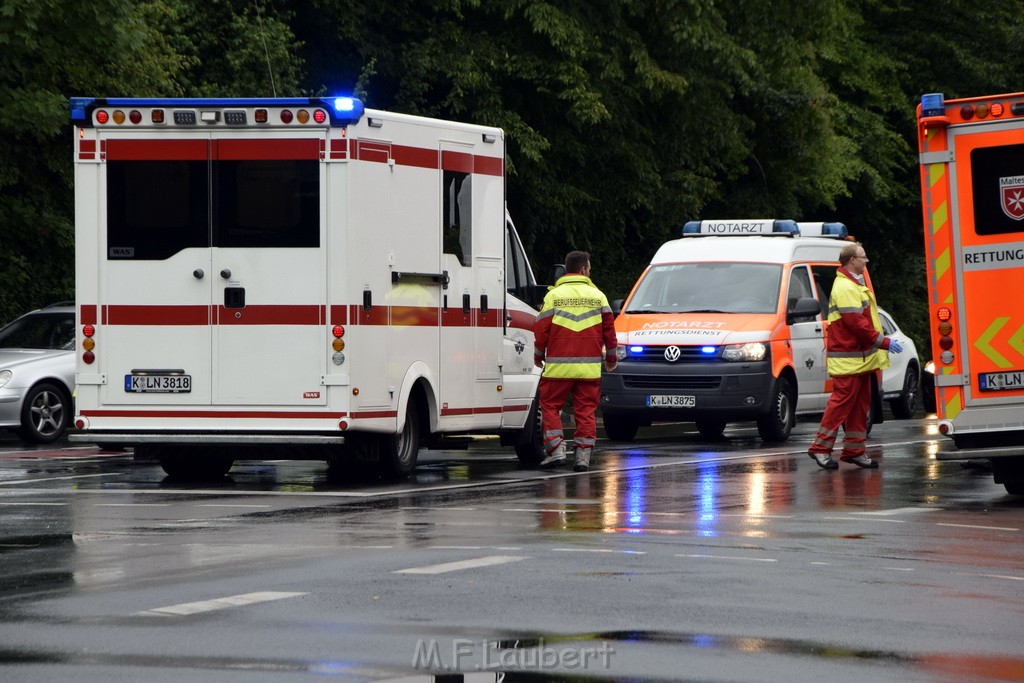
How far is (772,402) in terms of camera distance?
20.3 metres

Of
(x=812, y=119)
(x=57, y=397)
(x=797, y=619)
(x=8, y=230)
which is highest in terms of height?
(x=812, y=119)

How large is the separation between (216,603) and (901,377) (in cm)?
1866

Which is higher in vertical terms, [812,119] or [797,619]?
[812,119]

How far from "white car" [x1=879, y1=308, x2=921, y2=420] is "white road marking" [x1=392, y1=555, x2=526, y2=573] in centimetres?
1597

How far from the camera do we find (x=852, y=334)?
54.4ft

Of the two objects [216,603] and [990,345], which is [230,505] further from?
[990,345]

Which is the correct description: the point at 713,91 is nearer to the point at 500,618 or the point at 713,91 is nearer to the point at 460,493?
the point at 460,493

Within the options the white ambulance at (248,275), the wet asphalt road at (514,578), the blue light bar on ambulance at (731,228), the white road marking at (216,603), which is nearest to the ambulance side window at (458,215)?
the white ambulance at (248,275)

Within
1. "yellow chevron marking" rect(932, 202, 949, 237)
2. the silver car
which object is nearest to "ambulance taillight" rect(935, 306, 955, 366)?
"yellow chevron marking" rect(932, 202, 949, 237)

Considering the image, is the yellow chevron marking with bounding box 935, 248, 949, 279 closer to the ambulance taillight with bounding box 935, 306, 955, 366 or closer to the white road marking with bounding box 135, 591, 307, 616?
the ambulance taillight with bounding box 935, 306, 955, 366

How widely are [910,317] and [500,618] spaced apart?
31.7 m

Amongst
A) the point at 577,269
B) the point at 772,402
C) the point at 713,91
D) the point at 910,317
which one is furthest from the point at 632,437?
the point at 910,317

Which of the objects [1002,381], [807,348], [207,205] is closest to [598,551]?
[1002,381]

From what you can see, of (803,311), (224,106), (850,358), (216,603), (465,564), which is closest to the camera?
(216,603)
